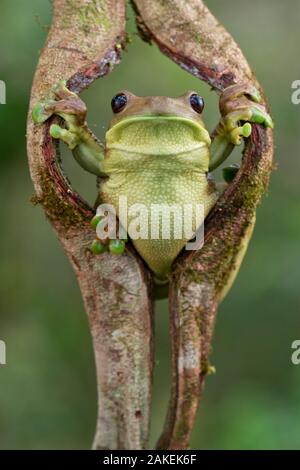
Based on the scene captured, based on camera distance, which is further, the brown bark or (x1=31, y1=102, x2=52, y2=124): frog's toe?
the brown bark

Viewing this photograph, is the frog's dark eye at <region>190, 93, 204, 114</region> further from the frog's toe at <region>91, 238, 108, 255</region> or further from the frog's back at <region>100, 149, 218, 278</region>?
the frog's toe at <region>91, 238, 108, 255</region>

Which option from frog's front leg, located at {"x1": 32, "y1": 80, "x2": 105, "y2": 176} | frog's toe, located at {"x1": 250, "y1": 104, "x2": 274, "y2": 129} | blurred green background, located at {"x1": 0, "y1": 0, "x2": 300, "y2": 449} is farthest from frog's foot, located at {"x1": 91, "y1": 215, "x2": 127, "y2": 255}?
blurred green background, located at {"x1": 0, "y1": 0, "x2": 300, "y2": 449}

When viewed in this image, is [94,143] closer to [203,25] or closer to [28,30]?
[203,25]

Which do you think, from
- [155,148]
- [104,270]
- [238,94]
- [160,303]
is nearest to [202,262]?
[104,270]

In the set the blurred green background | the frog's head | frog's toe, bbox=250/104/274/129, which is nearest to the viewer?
the frog's head

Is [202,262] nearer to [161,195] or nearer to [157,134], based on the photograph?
[161,195]

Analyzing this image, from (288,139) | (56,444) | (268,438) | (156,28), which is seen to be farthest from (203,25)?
(56,444)
